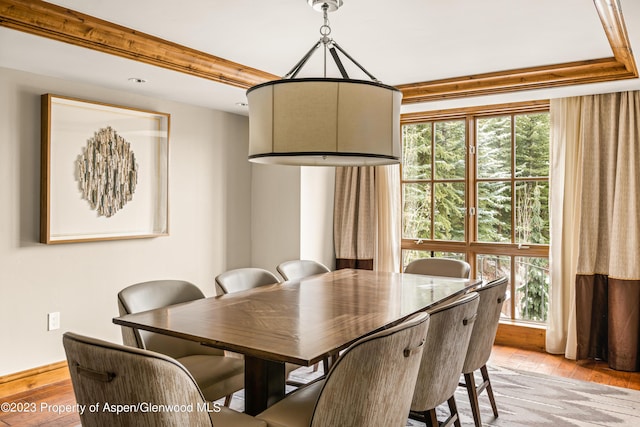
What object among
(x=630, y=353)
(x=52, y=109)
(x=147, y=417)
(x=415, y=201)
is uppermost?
(x=52, y=109)

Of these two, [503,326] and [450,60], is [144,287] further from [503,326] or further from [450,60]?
[503,326]

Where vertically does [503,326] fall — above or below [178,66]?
below

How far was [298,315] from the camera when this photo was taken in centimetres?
223

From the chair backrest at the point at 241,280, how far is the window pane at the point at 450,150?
2.29 meters

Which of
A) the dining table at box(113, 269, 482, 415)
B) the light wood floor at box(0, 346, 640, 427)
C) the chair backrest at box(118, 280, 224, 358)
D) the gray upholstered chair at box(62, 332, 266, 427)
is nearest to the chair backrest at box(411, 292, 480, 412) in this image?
the dining table at box(113, 269, 482, 415)

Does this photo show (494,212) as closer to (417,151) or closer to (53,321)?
(417,151)

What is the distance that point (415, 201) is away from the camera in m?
5.00

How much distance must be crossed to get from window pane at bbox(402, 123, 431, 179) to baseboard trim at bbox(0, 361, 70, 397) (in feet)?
11.2

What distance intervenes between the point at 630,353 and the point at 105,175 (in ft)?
13.6

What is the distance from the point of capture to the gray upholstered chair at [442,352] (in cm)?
204

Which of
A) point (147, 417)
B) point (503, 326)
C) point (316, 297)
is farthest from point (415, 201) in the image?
point (147, 417)

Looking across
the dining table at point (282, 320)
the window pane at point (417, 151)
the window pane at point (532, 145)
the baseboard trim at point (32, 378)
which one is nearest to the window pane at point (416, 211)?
the window pane at point (417, 151)

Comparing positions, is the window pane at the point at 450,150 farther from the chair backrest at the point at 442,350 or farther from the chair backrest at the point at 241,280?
the chair backrest at the point at 442,350

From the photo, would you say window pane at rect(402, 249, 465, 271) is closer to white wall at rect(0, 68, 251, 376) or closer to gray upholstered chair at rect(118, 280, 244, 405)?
white wall at rect(0, 68, 251, 376)
